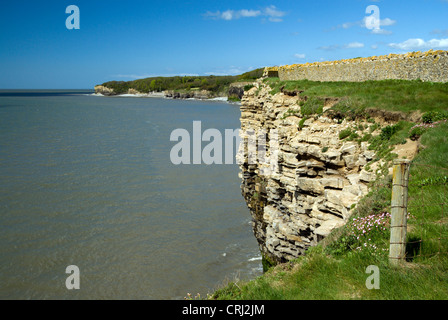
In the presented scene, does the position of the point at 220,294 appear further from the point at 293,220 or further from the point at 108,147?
the point at 108,147

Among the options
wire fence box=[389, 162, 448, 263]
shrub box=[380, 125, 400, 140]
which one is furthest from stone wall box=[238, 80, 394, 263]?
wire fence box=[389, 162, 448, 263]

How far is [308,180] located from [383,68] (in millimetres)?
9636

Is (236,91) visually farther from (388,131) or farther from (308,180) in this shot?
(388,131)

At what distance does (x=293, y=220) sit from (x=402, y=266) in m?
8.34

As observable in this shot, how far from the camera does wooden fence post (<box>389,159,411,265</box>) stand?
20.2ft

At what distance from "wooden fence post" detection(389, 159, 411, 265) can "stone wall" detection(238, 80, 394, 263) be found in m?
3.65

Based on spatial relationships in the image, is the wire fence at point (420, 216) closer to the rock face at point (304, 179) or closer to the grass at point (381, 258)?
the grass at point (381, 258)

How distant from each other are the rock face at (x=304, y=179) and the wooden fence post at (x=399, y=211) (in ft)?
11.9

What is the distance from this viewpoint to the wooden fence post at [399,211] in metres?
6.16

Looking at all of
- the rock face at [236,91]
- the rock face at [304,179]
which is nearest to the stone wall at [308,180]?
the rock face at [304,179]

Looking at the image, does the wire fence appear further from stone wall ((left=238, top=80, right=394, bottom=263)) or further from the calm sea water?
the calm sea water

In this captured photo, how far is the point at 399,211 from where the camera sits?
6.21m

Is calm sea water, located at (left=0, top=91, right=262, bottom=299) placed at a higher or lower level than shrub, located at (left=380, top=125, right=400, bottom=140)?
lower
